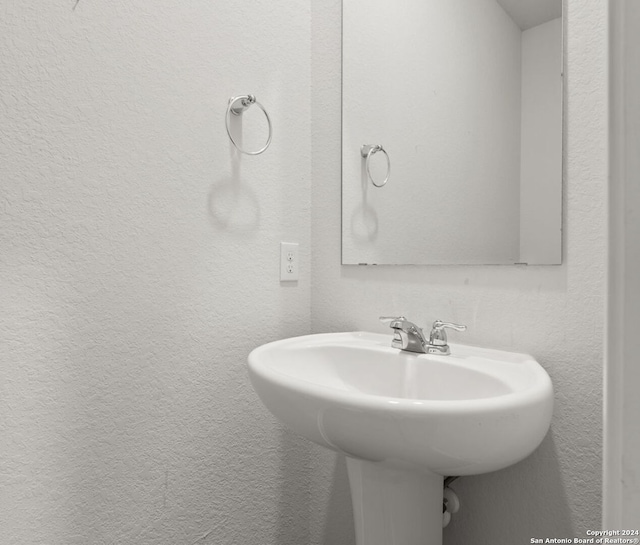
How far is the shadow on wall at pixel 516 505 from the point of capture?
0.84 m

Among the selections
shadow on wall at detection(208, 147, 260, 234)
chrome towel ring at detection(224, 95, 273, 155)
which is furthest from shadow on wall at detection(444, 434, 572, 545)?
chrome towel ring at detection(224, 95, 273, 155)

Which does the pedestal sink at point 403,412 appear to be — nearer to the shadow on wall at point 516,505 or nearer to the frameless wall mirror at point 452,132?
the shadow on wall at point 516,505

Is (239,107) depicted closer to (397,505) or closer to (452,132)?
(452,132)

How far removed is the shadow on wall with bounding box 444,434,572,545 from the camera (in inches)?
32.9

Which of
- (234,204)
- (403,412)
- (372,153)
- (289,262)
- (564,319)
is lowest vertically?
(403,412)

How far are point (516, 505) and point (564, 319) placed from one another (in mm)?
435

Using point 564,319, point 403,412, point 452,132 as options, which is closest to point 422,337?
point 564,319

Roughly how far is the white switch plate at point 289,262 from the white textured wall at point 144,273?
0.03m

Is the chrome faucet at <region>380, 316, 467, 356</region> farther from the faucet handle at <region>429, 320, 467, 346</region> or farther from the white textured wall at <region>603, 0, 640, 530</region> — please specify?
the white textured wall at <region>603, 0, 640, 530</region>

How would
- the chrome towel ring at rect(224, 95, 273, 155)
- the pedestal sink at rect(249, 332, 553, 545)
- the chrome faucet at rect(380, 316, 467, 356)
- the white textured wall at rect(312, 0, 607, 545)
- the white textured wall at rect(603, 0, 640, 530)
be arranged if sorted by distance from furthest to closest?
1. the chrome towel ring at rect(224, 95, 273, 155)
2. the chrome faucet at rect(380, 316, 467, 356)
3. the white textured wall at rect(312, 0, 607, 545)
4. the pedestal sink at rect(249, 332, 553, 545)
5. the white textured wall at rect(603, 0, 640, 530)

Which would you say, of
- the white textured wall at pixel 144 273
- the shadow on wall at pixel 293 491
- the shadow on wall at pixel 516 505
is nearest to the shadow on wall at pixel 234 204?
the white textured wall at pixel 144 273

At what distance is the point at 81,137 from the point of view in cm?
86

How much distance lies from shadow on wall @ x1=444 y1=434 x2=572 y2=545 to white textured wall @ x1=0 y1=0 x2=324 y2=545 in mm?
502

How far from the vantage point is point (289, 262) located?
1266 mm
